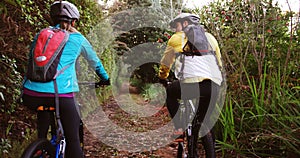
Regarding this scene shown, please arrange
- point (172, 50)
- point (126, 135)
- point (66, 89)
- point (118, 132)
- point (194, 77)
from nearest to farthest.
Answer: point (66, 89) → point (194, 77) → point (172, 50) → point (126, 135) → point (118, 132)

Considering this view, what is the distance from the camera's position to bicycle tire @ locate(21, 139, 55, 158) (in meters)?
2.46

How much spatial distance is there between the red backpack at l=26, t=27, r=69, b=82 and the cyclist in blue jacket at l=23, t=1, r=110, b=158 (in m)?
0.06

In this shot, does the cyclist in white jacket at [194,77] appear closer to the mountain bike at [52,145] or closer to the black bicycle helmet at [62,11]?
the black bicycle helmet at [62,11]

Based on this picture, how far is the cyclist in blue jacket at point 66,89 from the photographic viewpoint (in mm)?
2715

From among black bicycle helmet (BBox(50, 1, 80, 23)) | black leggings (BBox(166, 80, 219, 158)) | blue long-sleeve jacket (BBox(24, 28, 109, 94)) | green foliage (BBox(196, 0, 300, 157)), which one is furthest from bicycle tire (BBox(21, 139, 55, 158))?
green foliage (BBox(196, 0, 300, 157))

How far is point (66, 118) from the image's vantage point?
2793mm

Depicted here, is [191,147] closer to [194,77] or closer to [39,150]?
[194,77]

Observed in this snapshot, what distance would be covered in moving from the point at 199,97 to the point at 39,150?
5.58 feet

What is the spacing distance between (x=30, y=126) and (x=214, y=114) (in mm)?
2501

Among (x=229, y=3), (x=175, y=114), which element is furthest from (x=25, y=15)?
(x=229, y=3)

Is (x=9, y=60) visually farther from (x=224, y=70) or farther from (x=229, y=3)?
(x=229, y=3)

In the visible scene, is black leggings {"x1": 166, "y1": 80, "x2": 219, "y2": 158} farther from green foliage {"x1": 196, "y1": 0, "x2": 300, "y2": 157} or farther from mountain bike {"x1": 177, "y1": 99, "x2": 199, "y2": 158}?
green foliage {"x1": 196, "y1": 0, "x2": 300, "y2": 157}

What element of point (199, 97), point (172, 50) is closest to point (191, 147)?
point (199, 97)

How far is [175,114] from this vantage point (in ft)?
12.7
